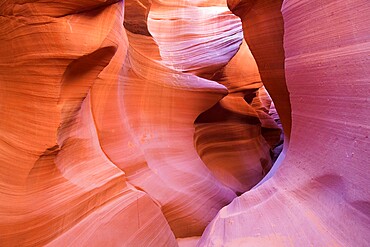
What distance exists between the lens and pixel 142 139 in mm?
3773

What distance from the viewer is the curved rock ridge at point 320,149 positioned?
1.39m

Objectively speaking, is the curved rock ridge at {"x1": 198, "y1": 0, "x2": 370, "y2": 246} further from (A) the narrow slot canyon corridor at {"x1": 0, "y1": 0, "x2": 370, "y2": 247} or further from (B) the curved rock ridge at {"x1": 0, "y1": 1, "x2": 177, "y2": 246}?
(B) the curved rock ridge at {"x1": 0, "y1": 1, "x2": 177, "y2": 246}

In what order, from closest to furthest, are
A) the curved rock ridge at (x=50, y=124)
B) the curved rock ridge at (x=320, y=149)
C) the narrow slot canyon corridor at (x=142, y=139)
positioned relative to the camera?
the curved rock ridge at (x=320, y=149), the narrow slot canyon corridor at (x=142, y=139), the curved rock ridge at (x=50, y=124)

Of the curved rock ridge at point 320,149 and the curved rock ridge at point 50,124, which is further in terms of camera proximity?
the curved rock ridge at point 50,124

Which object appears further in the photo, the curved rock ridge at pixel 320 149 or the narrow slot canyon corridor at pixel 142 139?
the narrow slot canyon corridor at pixel 142 139

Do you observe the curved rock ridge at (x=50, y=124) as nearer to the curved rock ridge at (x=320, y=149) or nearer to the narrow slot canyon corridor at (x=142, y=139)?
the narrow slot canyon corridor at (x=142, y=139)

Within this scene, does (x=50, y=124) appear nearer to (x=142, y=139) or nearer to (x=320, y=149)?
(x=142, y=139)

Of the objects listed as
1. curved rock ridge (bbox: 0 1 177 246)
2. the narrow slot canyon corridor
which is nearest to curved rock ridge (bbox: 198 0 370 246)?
the narrow slot canyon corridor

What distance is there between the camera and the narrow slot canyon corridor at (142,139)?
4.91 ft

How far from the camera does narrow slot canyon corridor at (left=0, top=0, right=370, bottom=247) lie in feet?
4.91

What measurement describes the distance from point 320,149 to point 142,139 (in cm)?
249

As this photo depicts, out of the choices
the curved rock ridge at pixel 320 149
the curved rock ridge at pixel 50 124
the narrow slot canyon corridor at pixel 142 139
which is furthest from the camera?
the curved rock ridge at pixel 50 124

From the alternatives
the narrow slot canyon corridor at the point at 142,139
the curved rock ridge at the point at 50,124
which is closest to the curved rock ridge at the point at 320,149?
the narrow slot canyon corridor at the point at 142,139

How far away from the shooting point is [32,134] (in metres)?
2.10
